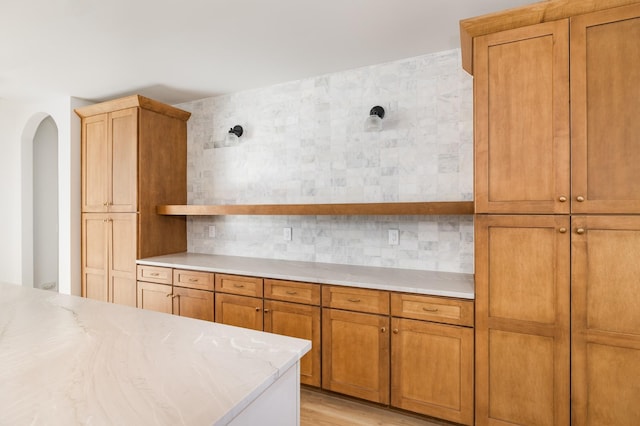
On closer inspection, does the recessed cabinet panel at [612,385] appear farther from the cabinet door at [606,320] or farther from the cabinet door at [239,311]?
the cabinet door at [239,311]

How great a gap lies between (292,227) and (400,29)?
1.80 m

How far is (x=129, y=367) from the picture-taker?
3.11ft

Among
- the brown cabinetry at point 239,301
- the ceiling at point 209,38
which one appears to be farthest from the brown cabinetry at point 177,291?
the ceiling at point 209,38

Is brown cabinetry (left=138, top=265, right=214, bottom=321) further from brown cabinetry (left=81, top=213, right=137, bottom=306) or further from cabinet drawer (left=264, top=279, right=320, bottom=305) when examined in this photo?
cabinet drawer (left=264, top=279, right=320, bottom=305)

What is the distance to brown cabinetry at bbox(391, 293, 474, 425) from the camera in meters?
1.97

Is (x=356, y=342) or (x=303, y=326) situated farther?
(x=303, y=326)

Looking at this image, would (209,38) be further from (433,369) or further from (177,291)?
(433,369)

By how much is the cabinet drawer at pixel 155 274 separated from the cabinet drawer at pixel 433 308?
201 cm

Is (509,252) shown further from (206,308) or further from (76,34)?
(76,34)

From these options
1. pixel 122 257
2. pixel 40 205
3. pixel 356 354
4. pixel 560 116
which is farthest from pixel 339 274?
pixel 40 205

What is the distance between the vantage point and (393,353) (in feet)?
7.05

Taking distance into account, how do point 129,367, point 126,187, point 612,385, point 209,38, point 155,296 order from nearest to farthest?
point 129,367
point 612,385
point 209,38
point 155,296
point 126,187

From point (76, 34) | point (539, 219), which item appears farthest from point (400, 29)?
point (76, 34)

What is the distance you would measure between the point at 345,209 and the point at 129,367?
1.80 m
